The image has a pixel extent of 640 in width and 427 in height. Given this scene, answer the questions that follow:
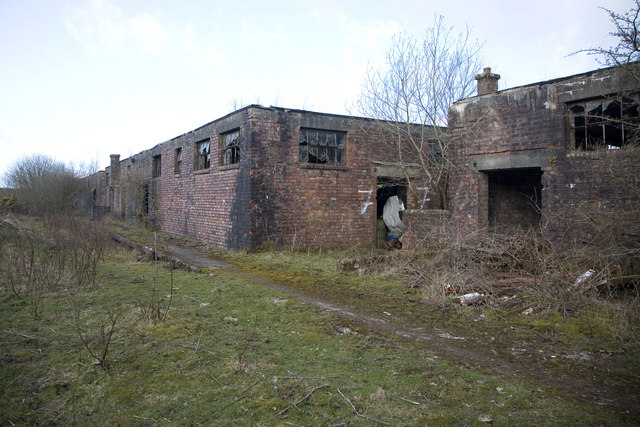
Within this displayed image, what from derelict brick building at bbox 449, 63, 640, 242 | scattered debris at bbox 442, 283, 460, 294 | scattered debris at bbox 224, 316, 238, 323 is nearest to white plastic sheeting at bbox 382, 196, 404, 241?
derelict brick building at bbox 449, 63, 640, 242

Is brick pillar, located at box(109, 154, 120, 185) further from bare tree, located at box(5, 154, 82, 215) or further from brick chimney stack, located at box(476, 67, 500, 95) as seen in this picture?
brick chimney stack, located at box(476, 67, 500, 95)

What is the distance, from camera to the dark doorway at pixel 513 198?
11.5 m

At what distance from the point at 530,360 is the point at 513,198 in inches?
334

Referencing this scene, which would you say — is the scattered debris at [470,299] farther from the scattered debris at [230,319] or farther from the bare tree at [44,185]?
the bare tree at [44,185]

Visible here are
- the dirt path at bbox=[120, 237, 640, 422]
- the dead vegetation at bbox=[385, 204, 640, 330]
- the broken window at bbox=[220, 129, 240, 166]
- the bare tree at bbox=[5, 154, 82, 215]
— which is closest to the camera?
the dirt path at bbox=[120, 237, 640, 422]

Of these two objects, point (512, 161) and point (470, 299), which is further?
point (512, 161)

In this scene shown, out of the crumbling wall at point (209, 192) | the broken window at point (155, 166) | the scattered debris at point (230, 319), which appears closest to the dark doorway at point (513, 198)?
the crumbling wall at point (209, 192)

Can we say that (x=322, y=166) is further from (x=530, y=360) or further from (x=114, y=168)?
(x=114, y=168)

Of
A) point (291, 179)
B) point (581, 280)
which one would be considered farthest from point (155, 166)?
point (581, 280)

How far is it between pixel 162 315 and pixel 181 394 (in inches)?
81.9

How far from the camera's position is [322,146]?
1292cm

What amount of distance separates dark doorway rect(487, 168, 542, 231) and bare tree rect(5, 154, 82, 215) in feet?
72.4

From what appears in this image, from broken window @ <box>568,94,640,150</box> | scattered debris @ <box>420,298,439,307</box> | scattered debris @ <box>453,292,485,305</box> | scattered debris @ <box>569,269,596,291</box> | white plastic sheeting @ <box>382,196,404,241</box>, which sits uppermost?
broken window @ <box>568,94,640,150</box>

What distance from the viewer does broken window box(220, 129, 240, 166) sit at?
12.9 m
